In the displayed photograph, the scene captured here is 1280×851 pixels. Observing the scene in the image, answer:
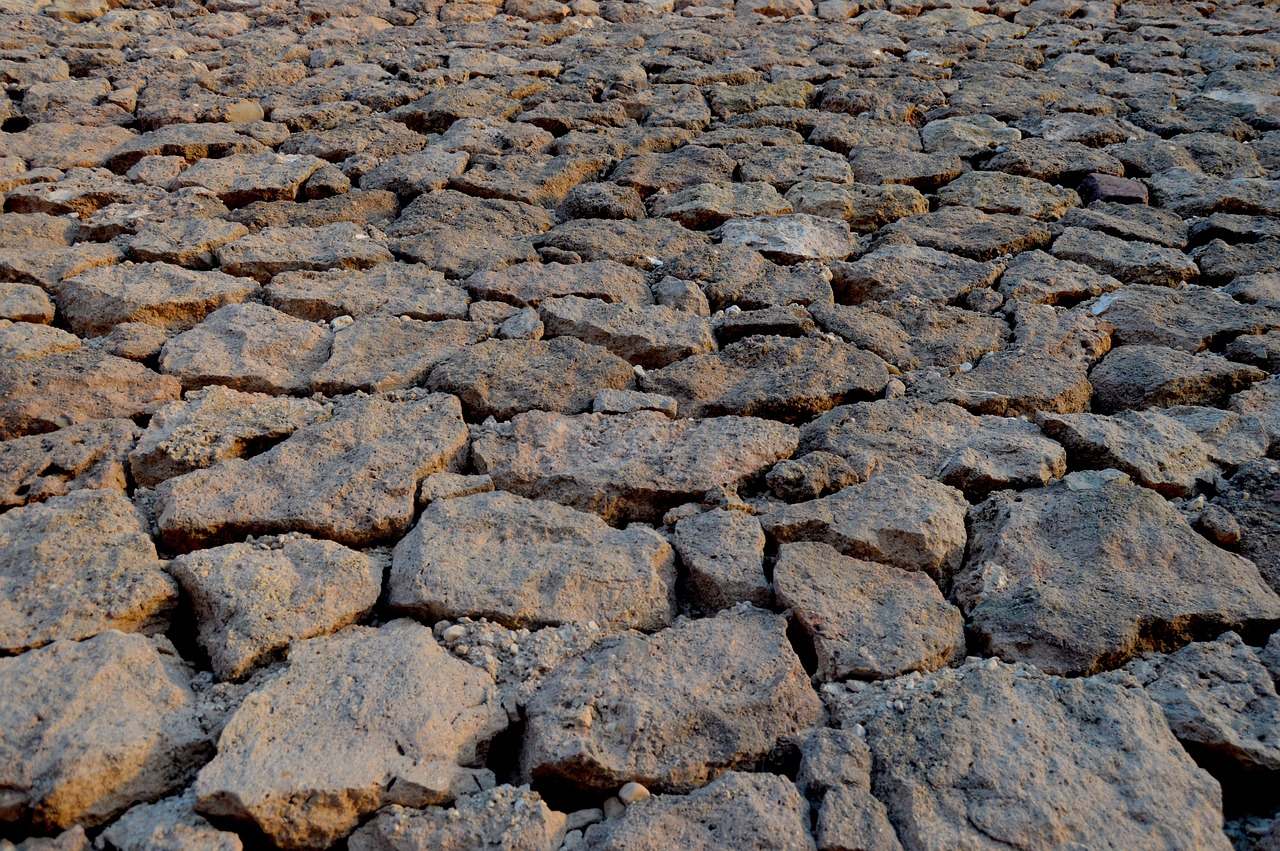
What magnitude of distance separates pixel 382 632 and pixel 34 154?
2.40 meters

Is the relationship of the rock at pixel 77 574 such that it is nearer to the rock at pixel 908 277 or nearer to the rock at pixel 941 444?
the rock at pixel 941 444

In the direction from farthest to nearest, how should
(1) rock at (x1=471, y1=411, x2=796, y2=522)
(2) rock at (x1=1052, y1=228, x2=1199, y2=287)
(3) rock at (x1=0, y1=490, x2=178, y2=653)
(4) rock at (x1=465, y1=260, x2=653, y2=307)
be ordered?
(2) rock at (x1=1052, y1=228, x2=1199, y2=287) → (4) rock at (x1=465, y1=260, x2=653, y2=307) → (1) rock at (x1=471, y1=411, x2=796, y2=522) → (3) rock at (x1=0, y1=490, x2=178, y2=653)

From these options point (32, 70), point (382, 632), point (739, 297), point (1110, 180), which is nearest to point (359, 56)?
point (32, 70)

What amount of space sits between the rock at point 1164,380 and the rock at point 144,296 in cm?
207

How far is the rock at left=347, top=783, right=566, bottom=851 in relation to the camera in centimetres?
125

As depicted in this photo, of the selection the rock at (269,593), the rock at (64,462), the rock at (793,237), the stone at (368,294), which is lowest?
the rock at (269,593)

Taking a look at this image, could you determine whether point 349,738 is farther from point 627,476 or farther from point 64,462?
point 64,462

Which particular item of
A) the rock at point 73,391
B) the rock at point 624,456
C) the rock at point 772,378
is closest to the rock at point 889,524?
the rock at point 624,456

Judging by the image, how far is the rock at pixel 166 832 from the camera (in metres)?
1.22

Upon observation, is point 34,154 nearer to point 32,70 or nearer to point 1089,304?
point 32,70

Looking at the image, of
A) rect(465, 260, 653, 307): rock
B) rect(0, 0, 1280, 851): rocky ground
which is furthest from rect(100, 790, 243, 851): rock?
rect(465, 260, 653, 307): rock

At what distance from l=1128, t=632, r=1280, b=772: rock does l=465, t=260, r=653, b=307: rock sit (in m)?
1.44

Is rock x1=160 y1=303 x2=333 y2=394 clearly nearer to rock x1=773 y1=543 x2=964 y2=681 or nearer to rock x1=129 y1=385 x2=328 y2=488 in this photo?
rock x1=129 y1=385 x2=328 y2=488

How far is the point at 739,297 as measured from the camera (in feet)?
8.13
